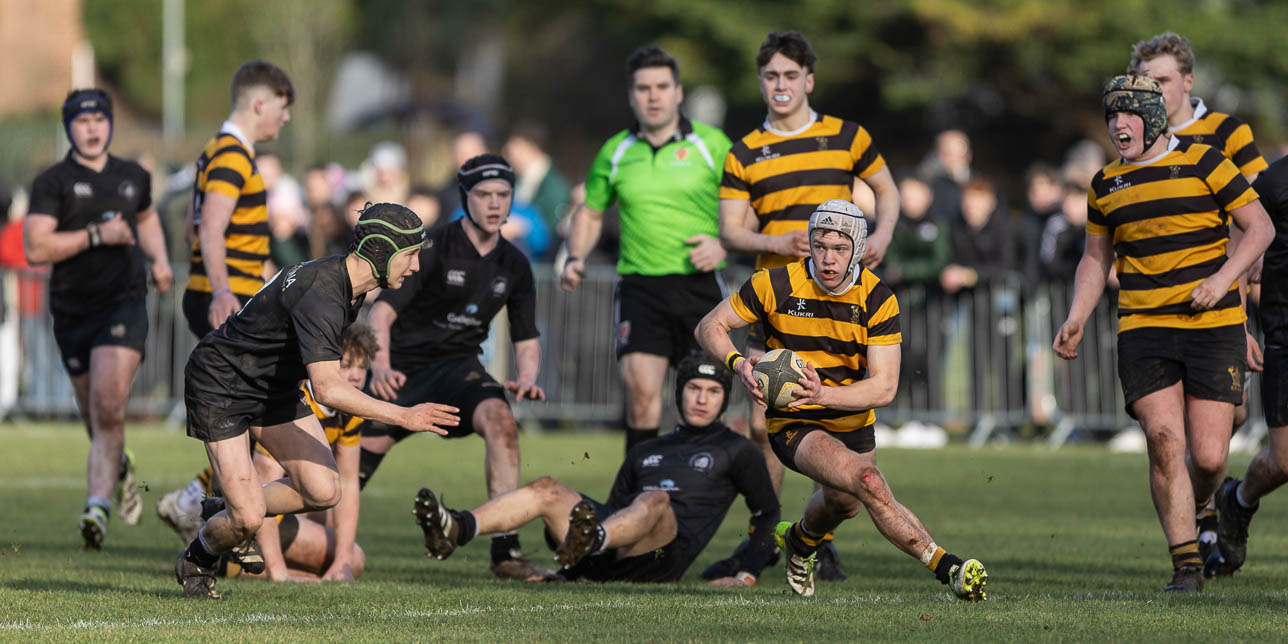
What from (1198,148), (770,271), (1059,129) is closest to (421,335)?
(770,271)

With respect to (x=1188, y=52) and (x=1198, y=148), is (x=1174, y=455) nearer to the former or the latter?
(x=1198, y=148)

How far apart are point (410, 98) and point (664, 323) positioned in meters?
46.4

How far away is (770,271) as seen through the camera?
26.7 ft

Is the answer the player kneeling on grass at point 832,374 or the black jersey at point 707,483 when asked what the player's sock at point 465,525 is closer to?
the black jersey at point 707,483

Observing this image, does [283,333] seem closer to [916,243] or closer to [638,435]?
[638,435]

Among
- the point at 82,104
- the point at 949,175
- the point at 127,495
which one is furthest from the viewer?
the point at 949,175

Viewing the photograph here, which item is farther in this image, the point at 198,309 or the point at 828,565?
the point at 198,309

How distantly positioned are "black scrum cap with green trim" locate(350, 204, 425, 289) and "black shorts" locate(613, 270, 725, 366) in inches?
113

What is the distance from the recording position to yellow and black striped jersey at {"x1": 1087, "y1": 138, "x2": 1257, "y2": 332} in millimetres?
8375

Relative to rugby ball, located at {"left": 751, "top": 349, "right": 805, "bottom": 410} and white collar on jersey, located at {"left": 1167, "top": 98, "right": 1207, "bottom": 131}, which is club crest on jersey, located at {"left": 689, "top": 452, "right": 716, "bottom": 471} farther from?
white collar on jersey, located at {"left": 1167, "top": 98, "right": 1207, "bottom": 131}

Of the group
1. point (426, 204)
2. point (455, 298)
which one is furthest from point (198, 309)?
point (426, 204)

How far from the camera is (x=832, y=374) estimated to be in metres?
8.02

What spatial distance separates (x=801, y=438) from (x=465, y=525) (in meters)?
1.67

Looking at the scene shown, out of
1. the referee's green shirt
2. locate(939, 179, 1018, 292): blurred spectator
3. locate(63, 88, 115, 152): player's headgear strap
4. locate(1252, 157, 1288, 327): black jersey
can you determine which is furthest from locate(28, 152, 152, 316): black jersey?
locate(939, 179, 1018, 292): blurred spectator
